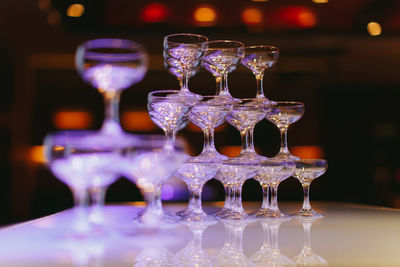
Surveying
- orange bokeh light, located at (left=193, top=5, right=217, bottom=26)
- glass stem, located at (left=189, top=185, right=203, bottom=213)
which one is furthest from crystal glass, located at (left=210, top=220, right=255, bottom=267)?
orange bokeh light, located at (left=193, top=5, right=217, bottom=26)

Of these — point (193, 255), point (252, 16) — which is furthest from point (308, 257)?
point (252, 16)

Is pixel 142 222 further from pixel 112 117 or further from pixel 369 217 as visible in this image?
pixel 369 217

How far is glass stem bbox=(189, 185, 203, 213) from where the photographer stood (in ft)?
3.12

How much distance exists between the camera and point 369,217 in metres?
1.06

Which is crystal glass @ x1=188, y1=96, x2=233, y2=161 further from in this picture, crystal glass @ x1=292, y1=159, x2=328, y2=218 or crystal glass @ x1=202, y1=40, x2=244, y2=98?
crystal glass @ x1=292, y1=159, x2=328, y2=218

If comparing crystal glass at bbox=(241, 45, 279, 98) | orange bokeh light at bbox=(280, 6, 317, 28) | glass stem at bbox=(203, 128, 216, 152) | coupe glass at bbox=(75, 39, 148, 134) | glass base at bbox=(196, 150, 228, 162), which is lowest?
glass base at bbox=(196, 150, 228, 162)

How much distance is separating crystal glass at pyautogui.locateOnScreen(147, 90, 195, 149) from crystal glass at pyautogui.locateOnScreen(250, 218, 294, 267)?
28 cm

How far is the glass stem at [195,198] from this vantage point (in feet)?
3.12

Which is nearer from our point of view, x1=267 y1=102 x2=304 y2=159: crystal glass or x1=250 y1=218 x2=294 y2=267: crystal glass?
x1=250 y1=218 x2=294 y2=267: crystal glass

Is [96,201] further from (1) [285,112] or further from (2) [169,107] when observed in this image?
(1) [285,112]

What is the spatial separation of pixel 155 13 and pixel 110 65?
1.83 m

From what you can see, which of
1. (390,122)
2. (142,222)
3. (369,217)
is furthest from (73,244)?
(390,122)

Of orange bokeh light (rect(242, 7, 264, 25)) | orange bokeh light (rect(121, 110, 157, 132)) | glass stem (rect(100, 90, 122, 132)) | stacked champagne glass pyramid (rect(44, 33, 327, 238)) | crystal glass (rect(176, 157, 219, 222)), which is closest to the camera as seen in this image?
stacked champagne glass pyramid (rect(44, 33, 327, 238))

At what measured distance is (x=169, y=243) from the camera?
682 mm
